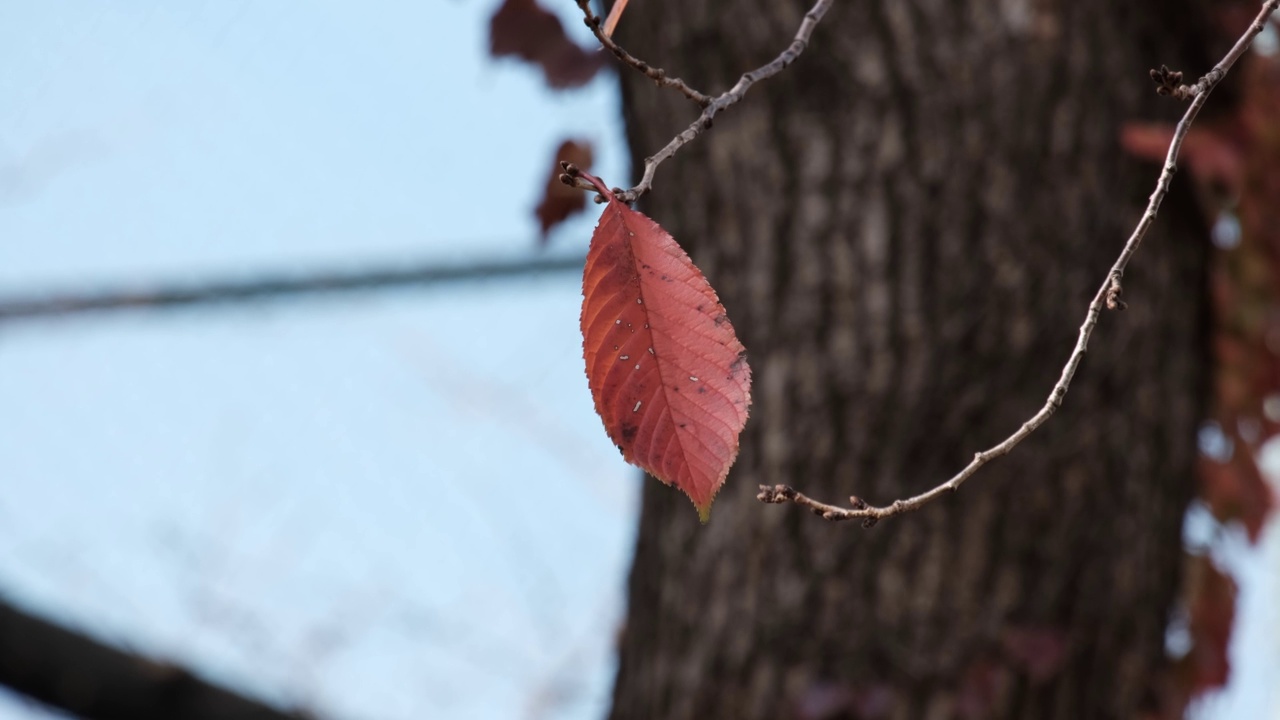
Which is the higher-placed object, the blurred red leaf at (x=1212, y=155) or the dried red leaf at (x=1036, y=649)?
the blurred red leaf at (x=1212, y=155)

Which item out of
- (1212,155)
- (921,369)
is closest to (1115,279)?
(921,369)

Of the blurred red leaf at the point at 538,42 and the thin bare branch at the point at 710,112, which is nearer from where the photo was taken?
the thin bare branch at the point at 710,112

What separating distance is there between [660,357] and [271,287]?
4.93ft

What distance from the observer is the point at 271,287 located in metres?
1.88

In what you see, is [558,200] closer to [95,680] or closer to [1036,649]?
[1036,649]

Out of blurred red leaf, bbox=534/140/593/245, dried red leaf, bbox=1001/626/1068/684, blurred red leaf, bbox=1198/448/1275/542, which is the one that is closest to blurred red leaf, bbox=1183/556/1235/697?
blurred red leaf, bbox=1198/448/1275/542

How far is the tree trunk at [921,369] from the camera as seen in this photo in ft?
3.93

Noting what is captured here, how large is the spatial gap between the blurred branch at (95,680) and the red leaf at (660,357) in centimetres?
102

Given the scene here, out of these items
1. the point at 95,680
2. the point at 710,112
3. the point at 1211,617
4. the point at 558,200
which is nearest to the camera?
the point at 710,112

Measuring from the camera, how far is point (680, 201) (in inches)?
52.6

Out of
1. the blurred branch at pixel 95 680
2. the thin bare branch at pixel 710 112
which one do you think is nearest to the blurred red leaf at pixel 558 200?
the thin bare branch at pixel 710 112

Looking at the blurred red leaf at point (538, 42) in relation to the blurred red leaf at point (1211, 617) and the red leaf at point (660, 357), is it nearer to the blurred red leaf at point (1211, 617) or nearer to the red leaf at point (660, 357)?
the red leaf at point (660, 357)

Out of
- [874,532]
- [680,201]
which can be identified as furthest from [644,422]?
[680,201]

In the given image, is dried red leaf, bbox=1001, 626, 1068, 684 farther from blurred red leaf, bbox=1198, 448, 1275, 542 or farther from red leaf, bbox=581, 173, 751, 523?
red leaf, bbox=581, 173, 751, 523
